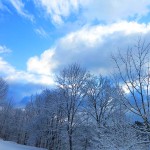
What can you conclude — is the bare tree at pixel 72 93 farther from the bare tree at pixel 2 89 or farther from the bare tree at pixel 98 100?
the bare tree at pixel 2 89

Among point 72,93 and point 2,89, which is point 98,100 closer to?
point 72,93

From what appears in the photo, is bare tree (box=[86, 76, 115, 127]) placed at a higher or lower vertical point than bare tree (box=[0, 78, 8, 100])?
lower

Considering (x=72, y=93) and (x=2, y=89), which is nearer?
(x=72, y=93)

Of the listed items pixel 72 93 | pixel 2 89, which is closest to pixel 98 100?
pixel 72 93

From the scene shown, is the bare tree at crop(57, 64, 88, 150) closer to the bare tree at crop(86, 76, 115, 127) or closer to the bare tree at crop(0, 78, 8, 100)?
the bare tree at crop(86, 76, 115, 127)

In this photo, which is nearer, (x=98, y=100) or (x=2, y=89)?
(x=98, y=100)

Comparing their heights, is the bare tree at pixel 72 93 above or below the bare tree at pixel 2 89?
below

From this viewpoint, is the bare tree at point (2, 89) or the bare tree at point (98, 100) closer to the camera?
the bare tree at point (98, 100)

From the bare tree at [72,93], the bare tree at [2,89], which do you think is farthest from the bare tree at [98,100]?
the bare tree at [2,89]

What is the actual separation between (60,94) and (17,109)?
59.2 meters

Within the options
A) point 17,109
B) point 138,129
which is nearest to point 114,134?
point 138,129

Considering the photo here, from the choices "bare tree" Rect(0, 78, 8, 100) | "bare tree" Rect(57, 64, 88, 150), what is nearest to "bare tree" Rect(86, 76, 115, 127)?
"bare tree" Rect(57, 64, 88, 150)

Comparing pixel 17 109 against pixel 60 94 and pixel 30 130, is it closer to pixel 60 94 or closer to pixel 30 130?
pixel 30 130

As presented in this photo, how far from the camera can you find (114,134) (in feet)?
41.9
